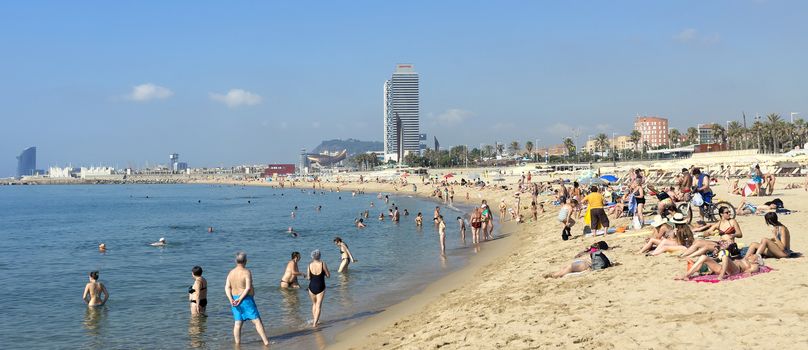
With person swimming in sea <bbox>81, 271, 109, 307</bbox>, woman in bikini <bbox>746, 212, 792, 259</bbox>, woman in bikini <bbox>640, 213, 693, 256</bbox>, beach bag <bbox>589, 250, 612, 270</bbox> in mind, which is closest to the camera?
woman in bikini <bbox>746, 212, 792, 259</bbox>

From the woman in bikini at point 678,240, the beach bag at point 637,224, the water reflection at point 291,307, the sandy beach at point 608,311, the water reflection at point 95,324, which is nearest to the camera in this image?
the sandy beach at point 608,311

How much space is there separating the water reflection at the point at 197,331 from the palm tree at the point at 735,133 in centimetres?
9867

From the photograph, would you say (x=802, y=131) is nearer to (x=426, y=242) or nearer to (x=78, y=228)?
(x=426, y=242)

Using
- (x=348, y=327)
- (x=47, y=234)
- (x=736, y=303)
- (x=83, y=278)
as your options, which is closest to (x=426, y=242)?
(x=83, y=278)

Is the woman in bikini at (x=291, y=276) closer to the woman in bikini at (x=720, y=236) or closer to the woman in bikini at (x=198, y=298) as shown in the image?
the woman in bikini at (x=198, y=298)

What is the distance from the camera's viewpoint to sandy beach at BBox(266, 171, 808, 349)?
6.38 metres

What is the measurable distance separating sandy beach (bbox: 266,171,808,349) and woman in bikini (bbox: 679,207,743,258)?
0.28m

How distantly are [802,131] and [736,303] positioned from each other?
95.5 meters

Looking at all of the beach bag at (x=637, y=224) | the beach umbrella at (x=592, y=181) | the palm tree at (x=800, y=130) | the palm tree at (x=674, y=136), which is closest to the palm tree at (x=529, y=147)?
the palm tree at (x=674, y=136)

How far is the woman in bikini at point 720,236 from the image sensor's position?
33.0 ft

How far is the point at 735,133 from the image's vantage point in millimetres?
94500

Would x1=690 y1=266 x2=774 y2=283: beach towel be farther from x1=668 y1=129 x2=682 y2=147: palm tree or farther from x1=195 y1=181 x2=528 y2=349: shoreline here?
x1=668 y1=129 x2=682 y2=147: palm tree

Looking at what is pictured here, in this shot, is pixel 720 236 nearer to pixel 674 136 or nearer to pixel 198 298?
pixel 198 298

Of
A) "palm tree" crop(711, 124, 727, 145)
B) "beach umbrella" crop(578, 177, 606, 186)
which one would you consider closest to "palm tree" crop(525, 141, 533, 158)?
"palm tree" crop(711, 124, 727, 145)
